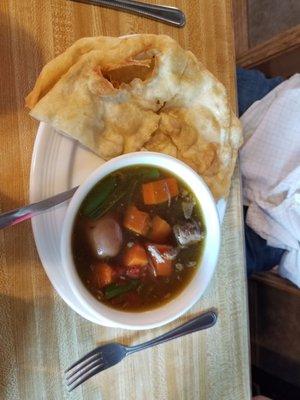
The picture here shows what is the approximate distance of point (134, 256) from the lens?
42.4 inches

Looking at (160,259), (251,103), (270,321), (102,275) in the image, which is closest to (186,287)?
(160,259)

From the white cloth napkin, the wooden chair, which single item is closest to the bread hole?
the white cloth napkin

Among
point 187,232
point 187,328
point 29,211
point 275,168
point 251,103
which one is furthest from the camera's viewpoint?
point 251,103

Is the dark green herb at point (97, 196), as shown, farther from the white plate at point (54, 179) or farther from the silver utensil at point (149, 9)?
the silver utensil at point (149, 9)

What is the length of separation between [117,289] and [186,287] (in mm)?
165

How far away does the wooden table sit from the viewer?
1069 mm

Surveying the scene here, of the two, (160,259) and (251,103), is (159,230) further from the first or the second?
(251,103)

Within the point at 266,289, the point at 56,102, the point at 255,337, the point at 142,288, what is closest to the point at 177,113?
the point at 56,102

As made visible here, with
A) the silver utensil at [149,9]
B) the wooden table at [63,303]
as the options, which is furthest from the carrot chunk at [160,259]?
the silver utensil at [149,9]

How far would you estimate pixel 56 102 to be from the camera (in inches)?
38.4

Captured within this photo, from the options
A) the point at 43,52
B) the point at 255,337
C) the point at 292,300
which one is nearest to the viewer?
the point at 43,52

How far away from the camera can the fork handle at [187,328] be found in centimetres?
122

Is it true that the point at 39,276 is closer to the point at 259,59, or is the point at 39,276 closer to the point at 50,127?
the point at 50,127

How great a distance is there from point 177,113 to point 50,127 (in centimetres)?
30
